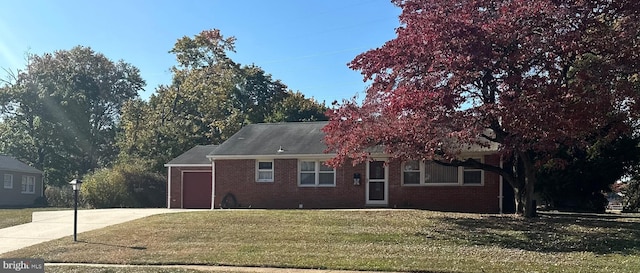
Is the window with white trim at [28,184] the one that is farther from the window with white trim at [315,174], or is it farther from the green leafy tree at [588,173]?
the green leafy tree at [588,173]

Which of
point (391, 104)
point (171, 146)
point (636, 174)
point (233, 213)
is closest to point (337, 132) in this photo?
point (391, 104)

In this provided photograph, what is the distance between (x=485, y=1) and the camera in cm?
1530

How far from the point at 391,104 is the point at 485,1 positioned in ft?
12.6

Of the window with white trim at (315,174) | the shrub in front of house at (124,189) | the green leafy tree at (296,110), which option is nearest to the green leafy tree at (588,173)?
the window with white trim at (315,174)

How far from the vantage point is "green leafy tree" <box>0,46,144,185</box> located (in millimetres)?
51469

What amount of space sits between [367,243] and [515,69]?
6.05m

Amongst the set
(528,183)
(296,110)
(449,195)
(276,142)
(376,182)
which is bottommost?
(449,195)

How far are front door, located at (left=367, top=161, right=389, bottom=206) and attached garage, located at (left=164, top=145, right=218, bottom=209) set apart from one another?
28.8 feet

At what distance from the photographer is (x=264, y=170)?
80.6 ft

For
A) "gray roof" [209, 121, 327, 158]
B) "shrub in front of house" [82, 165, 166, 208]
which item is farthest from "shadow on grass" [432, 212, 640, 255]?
"shrub in front of house" [82, 165, 166, 208]

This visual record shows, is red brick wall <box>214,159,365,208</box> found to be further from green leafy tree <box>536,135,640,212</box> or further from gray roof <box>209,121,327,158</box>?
green leafy tree <box>536,135,640,212</box>

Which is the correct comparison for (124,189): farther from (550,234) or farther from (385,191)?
(550,234)

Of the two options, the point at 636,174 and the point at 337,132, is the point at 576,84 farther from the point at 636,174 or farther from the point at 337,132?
the point at 636,174

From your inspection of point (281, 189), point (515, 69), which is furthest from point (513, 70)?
point (281, 189)
